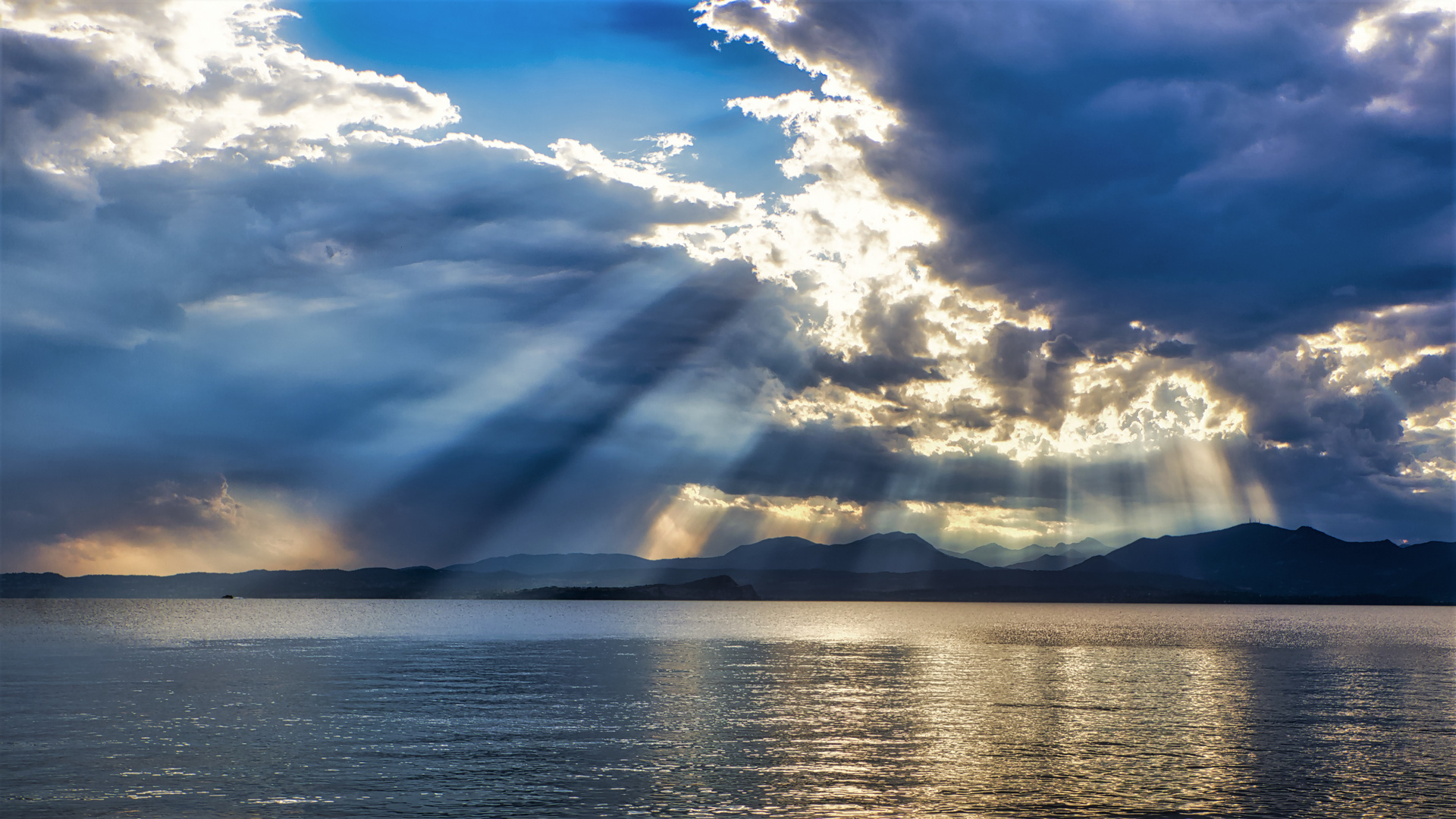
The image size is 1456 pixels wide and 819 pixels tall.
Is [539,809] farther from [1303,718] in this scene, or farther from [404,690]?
[1303,718]

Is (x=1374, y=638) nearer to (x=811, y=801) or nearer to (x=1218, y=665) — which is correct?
(x=1218, y=665)

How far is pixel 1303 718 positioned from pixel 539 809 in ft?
171

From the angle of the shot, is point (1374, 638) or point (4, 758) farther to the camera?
point (1374, 638)

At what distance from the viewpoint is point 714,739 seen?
53.2 meters

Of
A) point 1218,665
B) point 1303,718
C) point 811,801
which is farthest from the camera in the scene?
point 1218,665

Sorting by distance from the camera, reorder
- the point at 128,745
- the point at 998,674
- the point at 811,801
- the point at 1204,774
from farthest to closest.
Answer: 1. the point at 998,674
2. the point at 128,745
3. the point at 1204,774
4. the point at 811,801

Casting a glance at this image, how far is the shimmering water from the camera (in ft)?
127

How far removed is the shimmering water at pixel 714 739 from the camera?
38.8 metres

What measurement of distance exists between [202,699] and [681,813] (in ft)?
154

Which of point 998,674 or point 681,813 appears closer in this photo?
point 681,813

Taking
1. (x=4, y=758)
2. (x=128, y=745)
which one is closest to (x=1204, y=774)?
(x=128, y=745)

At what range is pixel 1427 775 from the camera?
4512 cm

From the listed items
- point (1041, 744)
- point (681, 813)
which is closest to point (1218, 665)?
point (1041, 744)

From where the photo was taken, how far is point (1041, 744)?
5219 cm
